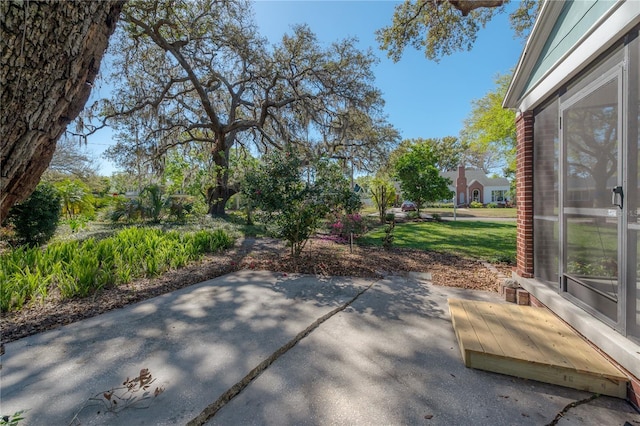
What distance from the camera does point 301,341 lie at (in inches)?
102

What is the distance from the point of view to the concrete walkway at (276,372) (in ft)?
5.57

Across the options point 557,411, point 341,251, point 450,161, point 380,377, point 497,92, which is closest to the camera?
point 557,411

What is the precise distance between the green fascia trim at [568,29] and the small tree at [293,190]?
130 inches

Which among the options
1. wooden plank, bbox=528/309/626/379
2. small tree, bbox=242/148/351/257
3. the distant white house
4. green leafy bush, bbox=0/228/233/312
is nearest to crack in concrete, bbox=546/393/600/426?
wooden plank, bbox=528/309/626/379

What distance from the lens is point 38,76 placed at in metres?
1.15

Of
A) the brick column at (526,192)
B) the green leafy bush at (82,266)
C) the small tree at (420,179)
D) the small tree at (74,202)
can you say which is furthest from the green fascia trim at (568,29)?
the small tree at (74,202)

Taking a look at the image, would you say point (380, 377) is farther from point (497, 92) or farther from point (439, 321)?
point (497, 92)

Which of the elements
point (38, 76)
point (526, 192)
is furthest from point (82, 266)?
point (526, 192)

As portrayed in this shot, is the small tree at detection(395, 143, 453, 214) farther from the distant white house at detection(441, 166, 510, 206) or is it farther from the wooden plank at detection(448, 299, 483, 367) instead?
the distant white house at detection(441, 166, 510, 206)

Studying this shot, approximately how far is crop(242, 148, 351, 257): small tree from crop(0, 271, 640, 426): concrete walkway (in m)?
2.26

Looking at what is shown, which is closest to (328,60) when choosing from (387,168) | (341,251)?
(387,168)

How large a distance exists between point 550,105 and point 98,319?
18.0ft

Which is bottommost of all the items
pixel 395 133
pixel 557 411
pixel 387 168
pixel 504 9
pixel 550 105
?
pixel 557 411

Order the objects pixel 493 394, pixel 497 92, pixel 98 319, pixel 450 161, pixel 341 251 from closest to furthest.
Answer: pixel 493 394 → pixel 98 319 → pixel 341 251 → pixel 497 92 → pixel 450 161
